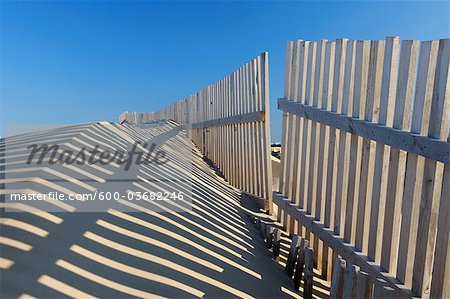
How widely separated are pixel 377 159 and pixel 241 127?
3.95 m

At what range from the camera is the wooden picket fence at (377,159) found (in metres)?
2.28

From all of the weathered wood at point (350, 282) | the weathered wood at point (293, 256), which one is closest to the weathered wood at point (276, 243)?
the weathered wood at point (293, 256)

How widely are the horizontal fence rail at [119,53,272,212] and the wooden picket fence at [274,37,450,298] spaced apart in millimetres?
1256

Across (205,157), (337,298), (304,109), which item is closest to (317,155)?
(304,109)

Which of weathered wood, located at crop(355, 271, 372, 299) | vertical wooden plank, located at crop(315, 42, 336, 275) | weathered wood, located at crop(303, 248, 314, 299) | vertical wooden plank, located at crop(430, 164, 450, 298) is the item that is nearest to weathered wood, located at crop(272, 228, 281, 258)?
vertical wooden plank, located at crop(315, 42, 336, 275)

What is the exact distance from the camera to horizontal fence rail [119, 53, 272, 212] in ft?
18.6

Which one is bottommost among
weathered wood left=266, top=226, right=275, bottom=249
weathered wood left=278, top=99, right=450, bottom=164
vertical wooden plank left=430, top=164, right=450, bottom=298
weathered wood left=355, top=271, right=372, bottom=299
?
weathered wood left=266, top=226, right=275, bottom=249

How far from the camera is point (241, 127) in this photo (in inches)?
263

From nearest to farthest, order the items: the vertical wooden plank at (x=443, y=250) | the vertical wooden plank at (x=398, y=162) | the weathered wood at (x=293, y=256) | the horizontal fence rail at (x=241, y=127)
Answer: the vertical wooden plank at (x=443, y=250), the vertical wooden plank at (x=398, y=162), the weathered wood at (x=293, y=256), the horizontal fence rail at (x=241, y=127)

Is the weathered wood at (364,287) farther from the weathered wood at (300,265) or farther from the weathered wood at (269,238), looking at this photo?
the weathered wood at (269,238)

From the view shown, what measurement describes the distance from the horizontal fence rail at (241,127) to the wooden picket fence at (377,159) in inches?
49.4

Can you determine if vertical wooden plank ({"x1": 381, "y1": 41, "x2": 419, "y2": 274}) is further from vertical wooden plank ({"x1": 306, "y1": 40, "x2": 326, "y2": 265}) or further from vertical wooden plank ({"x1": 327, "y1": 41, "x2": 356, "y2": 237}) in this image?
vertical wooden plank ({"x1": 306, "y1": 40, "x2": 326, "y2": 265})

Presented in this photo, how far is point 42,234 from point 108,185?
3.46 ft

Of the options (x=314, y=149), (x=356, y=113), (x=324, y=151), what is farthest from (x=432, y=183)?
(x=314, y=149)
